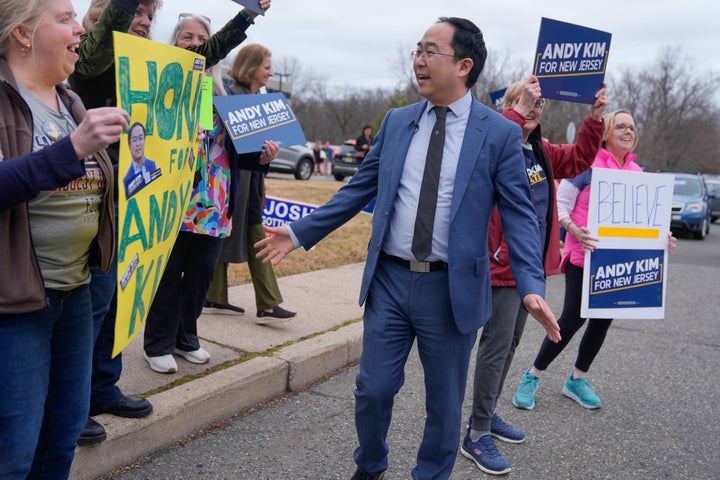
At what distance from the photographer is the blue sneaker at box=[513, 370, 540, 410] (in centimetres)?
426

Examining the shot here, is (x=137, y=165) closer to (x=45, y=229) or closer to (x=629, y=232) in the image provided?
(x=45, y=229)

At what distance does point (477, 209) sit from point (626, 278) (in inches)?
81.3

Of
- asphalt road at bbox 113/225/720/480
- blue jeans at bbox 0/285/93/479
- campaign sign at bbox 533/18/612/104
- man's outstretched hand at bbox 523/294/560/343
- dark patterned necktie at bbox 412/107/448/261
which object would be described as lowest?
asphalt road at bbox 113/225/720/480

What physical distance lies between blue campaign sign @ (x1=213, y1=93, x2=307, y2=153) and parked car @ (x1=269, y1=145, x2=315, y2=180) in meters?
16.7

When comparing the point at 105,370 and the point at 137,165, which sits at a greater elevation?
the point at 137,165

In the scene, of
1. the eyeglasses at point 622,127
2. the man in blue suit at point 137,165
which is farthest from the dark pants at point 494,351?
the man in blue suit at point 137,165

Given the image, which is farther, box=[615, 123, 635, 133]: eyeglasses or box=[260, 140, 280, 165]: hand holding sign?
box=[615, 123, 635, 133]: eyeglasses

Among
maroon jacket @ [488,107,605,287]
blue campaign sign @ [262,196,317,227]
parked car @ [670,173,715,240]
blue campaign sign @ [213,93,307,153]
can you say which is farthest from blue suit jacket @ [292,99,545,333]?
parked car @ [670,173,715,240]

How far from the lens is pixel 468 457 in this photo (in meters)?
3.52

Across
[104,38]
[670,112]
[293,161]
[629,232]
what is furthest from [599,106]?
[670,112]

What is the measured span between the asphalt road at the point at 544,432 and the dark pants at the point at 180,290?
24.4 inches

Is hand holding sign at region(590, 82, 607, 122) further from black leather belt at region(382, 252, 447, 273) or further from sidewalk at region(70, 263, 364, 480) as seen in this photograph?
sidewalk at region(70, 263, 364, 480)

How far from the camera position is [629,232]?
431 centimetres

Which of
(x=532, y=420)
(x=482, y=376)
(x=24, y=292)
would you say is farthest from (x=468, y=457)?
(x=24, y=292)
